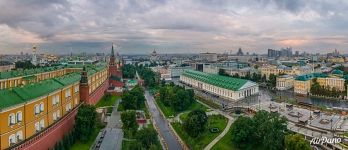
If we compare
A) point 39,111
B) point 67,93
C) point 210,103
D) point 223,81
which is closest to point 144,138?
point 39,111

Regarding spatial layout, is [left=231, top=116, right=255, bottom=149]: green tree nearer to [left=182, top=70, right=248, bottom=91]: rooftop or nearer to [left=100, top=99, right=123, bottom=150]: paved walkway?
[left=100, top=99, right=123, bottom=150]: paved walkway

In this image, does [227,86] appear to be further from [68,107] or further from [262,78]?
[68,107]

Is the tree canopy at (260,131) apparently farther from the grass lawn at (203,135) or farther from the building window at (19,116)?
the building window at (19,116)

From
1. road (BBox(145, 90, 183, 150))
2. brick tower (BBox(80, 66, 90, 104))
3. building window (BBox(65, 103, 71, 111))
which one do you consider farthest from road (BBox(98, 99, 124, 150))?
road (BBox(145, 90, 183, 150))

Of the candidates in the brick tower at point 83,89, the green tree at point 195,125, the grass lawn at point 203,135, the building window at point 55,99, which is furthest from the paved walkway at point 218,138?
the brick tower at point 83,89

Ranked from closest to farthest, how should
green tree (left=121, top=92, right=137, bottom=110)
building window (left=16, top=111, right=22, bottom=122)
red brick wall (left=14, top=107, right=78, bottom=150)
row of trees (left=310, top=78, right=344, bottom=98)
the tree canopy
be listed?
building window (left=16, top=111, right=22, bottom=122)
red brick wall (left=14, top=107, right=78, bottom=150)
the tree canopy
green tree (left=121, top=92, right=137, bottom=110)
row of trees (left=310, top=78, right=344, bottom=98)

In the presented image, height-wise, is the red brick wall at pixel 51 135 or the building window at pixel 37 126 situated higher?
the building window at pixel 37 126

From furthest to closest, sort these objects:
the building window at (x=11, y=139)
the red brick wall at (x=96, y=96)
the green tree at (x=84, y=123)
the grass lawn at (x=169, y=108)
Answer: the grass lawn at (x=169, y=108) → the red brick wall at (x=96, y=96) → the green tree at (x=84, y=123) → the building window at (x=11, y=139)

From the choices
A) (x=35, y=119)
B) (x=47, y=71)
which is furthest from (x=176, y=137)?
(x=47, y=71)
